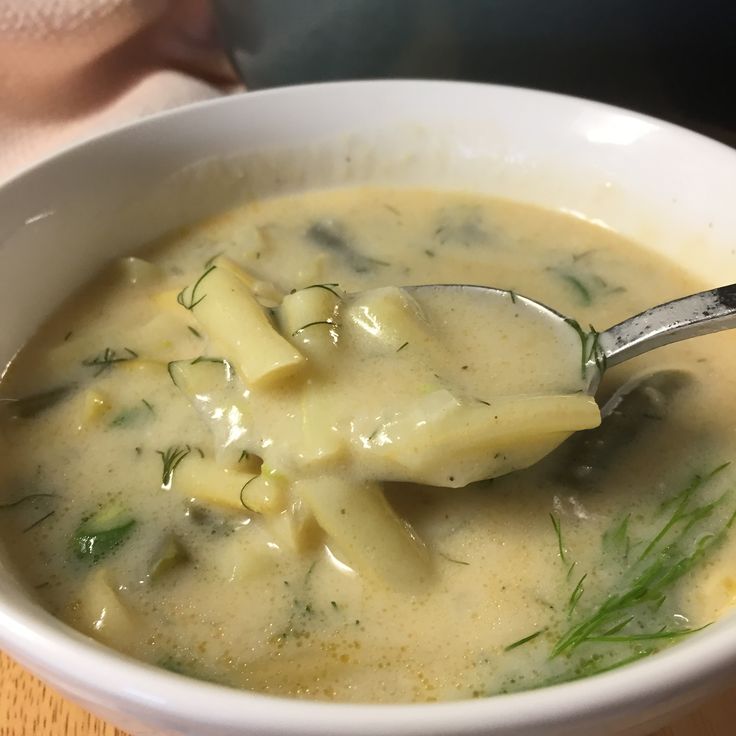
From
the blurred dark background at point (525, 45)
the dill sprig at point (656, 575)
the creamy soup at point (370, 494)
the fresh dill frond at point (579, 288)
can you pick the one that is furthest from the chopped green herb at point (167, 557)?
the blurred dark background at point (525, 45)

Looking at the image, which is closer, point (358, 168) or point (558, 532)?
point (558, 532)

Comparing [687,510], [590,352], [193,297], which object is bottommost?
[687,510]

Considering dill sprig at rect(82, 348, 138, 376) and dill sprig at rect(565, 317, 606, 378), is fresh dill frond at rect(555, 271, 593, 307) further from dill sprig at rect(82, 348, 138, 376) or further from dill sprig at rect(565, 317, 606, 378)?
dill sprig at rect(82, 348, 138, 376)

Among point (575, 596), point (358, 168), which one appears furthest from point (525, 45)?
point (575, 596)

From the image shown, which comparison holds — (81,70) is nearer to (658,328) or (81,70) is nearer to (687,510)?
(658,328)

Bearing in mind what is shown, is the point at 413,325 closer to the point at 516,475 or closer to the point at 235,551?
the point at 516,475
